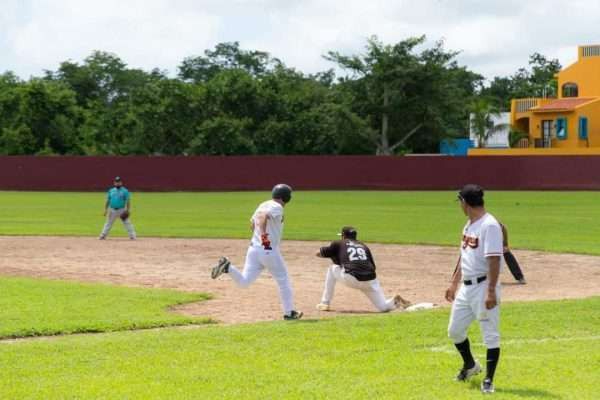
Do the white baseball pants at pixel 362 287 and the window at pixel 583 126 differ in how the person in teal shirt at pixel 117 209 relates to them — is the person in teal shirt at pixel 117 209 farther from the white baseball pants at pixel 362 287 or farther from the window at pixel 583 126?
the window at pixel 583 126

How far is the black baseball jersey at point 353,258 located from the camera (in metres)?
16.0

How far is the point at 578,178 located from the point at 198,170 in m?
23.7

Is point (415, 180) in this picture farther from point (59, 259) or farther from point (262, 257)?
point (262, 257)

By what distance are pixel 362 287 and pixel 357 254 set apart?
0.56 meters

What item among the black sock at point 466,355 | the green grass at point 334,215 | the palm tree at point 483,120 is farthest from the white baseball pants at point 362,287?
the palm tree at point 483,120

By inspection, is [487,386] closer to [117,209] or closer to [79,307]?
[79,307]

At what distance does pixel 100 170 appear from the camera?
6625 centimetres

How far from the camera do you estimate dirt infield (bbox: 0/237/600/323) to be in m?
17.0

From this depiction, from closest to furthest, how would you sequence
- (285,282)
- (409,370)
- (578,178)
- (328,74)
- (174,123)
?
(409,370) → (285,282) → (578,178) → (174,123) → (328,74)

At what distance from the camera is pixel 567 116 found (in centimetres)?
8138

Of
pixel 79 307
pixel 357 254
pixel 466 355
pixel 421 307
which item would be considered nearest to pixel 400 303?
pixel 421 307

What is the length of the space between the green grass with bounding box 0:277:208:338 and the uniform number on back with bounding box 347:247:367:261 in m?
2.70

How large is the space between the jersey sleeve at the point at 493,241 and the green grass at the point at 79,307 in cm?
592

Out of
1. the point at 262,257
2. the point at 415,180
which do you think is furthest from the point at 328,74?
the point at 262,257
